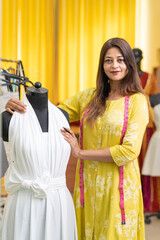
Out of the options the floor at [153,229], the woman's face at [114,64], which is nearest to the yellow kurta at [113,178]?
the woman's face at [114,64]

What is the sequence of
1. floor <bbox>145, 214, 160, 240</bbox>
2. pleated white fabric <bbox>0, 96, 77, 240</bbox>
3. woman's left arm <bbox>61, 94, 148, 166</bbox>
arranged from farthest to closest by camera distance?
floor <bbox>145, 214, 160, 240</bbox> < woman's left arm <bbox>61, 94, 148, 166</bbox> < pleated white fabric <bbox>0, 96, 77, 240</bbox>

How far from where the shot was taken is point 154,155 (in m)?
2.85

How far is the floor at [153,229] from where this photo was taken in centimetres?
258

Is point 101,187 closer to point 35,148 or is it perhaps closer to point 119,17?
point 35,148

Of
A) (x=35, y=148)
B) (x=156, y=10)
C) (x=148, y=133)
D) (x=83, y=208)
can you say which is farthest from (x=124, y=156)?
(x=156, y=10)

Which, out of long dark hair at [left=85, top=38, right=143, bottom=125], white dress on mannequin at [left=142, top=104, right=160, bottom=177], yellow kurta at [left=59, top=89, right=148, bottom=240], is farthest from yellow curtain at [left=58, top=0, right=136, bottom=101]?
yellow kurta at [left=59, top=89, right=148, bottom=240]

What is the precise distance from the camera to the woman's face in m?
1.51

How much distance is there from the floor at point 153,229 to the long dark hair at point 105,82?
149 cm

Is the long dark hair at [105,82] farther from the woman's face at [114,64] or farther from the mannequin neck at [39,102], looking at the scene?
the mannequin neck at [39,102]

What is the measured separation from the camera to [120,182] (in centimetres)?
151

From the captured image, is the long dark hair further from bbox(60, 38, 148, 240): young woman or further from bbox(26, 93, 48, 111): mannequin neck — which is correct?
bbox(26, 93, 48, 111): mannequin neck

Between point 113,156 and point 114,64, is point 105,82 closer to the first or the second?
point 114,64

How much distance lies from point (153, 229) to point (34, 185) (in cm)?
205

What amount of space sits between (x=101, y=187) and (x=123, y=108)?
41 centimetres
